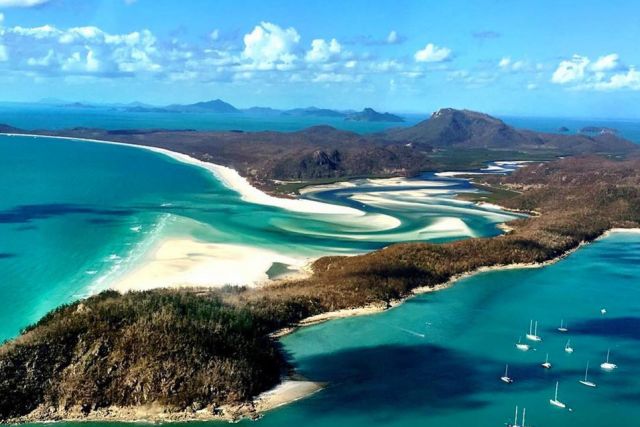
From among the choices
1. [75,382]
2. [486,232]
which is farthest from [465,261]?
[75,382]

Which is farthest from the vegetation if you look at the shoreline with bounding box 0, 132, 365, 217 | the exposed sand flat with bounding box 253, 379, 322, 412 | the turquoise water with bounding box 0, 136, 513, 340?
the shoreline with bounding box 0, 132, 365, 217

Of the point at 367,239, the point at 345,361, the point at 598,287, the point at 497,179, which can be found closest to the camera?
the point at 345,361

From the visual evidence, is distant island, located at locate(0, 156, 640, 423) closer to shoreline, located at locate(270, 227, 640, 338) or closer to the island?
the island

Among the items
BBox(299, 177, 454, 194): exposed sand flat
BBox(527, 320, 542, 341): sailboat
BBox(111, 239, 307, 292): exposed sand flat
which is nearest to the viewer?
BBox(527, 320, 542, 341): sailboat

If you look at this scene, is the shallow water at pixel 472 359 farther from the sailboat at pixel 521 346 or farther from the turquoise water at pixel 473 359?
the sailboat at pixel 521 346

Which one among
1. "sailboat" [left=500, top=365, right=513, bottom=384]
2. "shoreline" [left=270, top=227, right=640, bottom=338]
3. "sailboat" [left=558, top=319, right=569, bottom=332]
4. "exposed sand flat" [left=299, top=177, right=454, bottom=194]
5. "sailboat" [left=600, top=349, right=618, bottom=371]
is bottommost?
"sailboat" [left=600, top=349, right=618, bottom=371]

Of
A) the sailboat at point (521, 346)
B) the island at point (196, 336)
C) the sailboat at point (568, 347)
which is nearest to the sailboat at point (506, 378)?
the sailboat at point (521, 346)

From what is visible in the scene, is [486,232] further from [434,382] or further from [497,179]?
[497,179]
